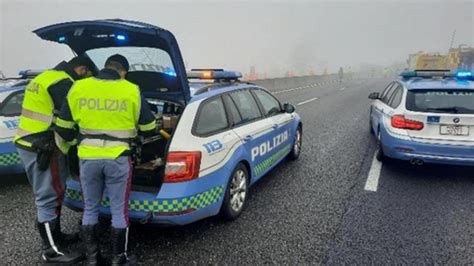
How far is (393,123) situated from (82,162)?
4.40m

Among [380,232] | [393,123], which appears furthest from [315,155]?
[380,232]

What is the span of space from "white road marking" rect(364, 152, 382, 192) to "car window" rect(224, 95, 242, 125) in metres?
2.10

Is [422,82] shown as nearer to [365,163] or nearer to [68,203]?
[365,163]

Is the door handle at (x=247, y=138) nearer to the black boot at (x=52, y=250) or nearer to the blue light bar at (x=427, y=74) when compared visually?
the black boot at (x=52, y=250)

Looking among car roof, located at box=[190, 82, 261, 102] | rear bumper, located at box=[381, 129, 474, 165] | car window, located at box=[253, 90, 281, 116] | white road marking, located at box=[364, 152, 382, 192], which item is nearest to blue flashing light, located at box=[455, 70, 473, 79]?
rear bumper, located at box=[381, 129, 474, 165]

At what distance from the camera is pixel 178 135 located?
3.32m

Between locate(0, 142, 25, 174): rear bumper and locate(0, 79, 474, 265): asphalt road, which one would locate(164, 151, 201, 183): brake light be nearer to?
locate(0, 79, 474, 265): asphalt road

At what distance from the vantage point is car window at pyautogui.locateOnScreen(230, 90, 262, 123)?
4340 mm

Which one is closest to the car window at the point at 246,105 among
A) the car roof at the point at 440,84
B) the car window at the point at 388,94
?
the car roof at the point at 440,84

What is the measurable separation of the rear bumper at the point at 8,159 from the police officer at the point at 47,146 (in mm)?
1727

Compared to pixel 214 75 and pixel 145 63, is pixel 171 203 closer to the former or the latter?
pixel 145 63

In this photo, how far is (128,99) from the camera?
2789mm

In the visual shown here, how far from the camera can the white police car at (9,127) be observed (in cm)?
453

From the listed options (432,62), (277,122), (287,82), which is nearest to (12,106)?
(277,122)
